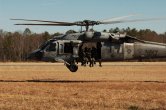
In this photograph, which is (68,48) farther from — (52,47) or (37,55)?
(37,55)

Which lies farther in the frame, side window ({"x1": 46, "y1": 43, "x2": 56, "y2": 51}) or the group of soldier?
the group of soldier

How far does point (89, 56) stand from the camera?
31.0 metres

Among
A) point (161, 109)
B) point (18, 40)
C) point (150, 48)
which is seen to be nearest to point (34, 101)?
point (161, 109)

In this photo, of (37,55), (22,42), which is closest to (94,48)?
(37,55)

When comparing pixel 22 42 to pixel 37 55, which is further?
pixel 22 42

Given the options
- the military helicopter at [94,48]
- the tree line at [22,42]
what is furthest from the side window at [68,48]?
the tree line at [22,42]

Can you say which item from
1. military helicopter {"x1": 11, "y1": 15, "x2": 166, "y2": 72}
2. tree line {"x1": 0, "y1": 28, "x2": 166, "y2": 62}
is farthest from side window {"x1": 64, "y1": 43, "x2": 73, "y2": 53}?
tree line {"x1": 0, "y1": 28, "x2": 166, "y2": 62}

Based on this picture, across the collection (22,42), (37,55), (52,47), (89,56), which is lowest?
(89,56)

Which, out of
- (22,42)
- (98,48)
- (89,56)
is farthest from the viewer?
(22,42)

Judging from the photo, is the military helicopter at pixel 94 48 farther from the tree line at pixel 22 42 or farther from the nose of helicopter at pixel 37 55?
the tree line at pixel 22 42

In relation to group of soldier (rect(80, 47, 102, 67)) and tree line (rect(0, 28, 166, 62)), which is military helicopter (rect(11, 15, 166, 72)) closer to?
group of soldier (rect(80, 47, 102, 67))

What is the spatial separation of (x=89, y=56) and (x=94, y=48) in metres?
0.77

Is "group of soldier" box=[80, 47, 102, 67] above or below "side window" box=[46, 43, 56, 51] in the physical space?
below

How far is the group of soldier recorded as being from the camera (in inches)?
1216
